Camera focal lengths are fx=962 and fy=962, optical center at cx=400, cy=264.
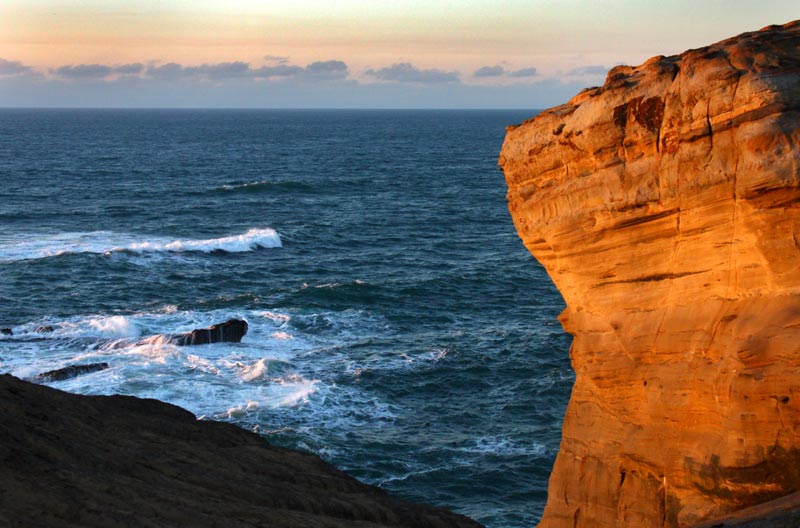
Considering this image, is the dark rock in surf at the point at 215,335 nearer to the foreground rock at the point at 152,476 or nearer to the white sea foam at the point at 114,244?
the foreground rock at the point at 152,476

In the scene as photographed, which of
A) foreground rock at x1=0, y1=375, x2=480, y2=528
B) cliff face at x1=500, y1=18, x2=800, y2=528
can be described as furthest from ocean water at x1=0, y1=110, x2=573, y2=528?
cliff face at x1=500, y1=18, x2=800, y2=528

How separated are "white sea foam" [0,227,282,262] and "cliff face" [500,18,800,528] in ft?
167

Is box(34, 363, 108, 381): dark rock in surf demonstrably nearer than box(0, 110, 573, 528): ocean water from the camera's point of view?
No

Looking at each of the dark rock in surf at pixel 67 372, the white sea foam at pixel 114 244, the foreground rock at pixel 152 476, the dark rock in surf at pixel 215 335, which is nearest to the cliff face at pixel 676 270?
the foreground rock at pixel 152 476

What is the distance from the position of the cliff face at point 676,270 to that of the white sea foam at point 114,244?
5076cm

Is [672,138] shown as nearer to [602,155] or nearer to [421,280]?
[602,155]

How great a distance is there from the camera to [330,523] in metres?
17.3

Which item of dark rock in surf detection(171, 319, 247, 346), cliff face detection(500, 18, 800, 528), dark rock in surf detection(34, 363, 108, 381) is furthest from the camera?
dark rock in surf detection(171, 319, 247, 346)

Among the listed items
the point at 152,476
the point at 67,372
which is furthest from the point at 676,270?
the point at 67,372

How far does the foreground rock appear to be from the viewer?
15.0 metres

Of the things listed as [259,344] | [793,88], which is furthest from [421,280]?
[793,88]

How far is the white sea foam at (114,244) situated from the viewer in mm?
63094

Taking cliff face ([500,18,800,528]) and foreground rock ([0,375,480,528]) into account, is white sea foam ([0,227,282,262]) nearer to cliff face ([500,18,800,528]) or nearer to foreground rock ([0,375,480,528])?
foreground rock ([0,375,480,528])

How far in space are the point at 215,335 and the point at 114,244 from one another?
1055 inches
